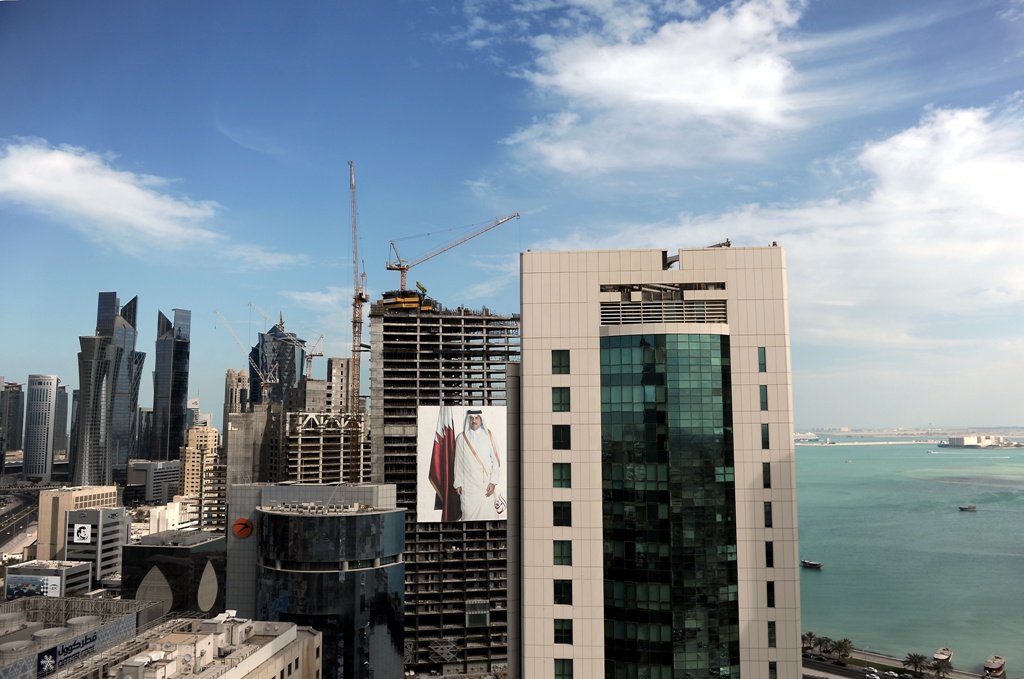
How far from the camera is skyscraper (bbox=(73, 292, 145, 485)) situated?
93.6 metres

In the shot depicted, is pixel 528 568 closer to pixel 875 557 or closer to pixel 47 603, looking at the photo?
pixel 47 603

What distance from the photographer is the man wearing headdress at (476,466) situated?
39.4 metres

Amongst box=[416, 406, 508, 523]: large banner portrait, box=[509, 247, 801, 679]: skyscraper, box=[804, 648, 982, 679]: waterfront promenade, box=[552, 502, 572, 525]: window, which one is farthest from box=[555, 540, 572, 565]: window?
box=[416, 406, 508, 523]: large banner portrait

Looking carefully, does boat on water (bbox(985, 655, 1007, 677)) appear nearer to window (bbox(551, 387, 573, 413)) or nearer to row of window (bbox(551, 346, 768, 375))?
window (bbox(551, 387, 573, 413))

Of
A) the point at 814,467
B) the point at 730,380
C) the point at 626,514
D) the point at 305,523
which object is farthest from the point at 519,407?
the point at 814,467

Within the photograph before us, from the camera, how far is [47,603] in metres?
19.8

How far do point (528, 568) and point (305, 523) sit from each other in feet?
53.4

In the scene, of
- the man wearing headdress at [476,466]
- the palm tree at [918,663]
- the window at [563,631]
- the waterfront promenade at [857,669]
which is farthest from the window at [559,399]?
the palm tree at [918,663]

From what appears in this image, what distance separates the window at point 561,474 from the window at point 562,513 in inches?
11.4

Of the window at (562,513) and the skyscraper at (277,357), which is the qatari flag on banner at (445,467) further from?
the skyscraper at (277,357)

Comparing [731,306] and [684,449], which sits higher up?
[731,306]

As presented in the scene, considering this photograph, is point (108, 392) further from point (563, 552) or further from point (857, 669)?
point (563, 552)

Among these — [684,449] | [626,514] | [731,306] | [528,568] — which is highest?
[731,306]

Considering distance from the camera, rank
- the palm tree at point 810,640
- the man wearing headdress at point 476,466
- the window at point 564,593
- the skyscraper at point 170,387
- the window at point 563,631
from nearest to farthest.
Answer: the window at point 563,631, the window at point 564,593, the palm tree at point 810,640, the man wearing headdress at point 476,466, the skyscraper at point 170,387
